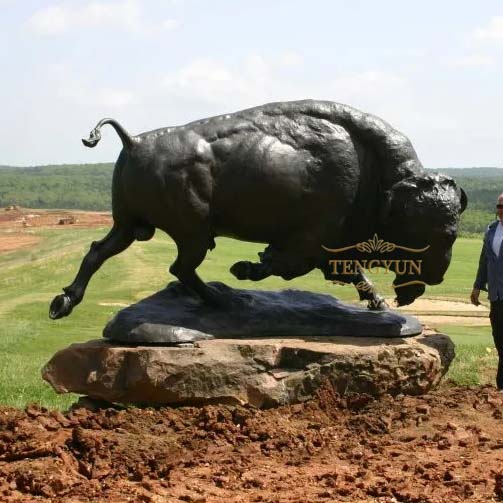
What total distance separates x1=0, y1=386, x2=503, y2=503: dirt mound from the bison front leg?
33.3 inches

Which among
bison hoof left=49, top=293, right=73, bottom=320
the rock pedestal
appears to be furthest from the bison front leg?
the rock pedestal

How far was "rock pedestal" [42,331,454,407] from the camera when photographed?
625cm

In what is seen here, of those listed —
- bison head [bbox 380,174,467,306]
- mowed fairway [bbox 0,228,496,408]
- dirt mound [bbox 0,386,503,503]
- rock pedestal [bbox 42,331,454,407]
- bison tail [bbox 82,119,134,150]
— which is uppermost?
bison tail [bbox 82,119,134,150]

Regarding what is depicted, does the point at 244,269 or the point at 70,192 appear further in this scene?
the point at 70,192

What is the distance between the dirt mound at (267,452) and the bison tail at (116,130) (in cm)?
197

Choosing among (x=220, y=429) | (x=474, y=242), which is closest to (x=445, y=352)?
(x=220, y=429)

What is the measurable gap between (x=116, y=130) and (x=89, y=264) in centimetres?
105

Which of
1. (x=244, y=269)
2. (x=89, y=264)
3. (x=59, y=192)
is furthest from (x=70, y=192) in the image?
(x=244, y=269)

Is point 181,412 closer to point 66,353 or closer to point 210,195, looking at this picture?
point 66,353

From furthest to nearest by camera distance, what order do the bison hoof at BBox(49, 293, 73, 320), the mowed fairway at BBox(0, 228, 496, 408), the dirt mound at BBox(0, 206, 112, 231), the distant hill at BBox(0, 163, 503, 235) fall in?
1. the distant hill at BBox(0, 163, 503, 235)
2. the dirt mound at BBox(0, 206, 112, 231)
3. the mowed fairway at BBox(0, 228, 496, 408)
4. the bison hoof at BBox(49, 293, 73, 320)

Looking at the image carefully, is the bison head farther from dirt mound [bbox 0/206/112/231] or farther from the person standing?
dirt mound [bbox 0/206/112/231]

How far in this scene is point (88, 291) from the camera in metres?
18.7

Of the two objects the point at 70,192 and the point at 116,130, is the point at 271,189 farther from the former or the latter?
the point at 70,192

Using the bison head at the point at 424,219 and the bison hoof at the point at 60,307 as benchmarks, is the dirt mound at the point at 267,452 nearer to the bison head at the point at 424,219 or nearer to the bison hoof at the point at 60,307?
the bison hoof at the point at 60,307
